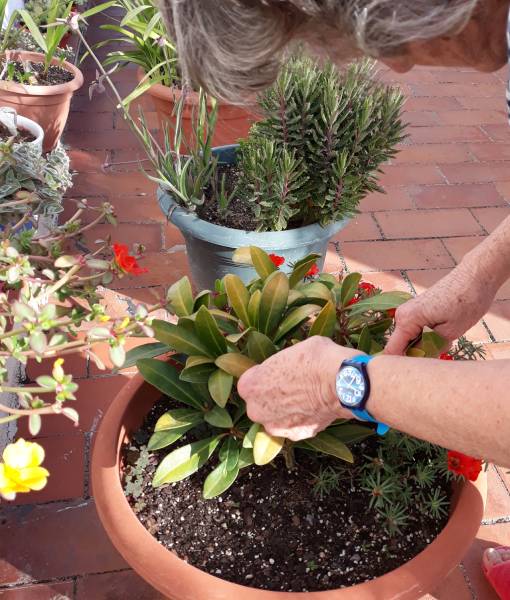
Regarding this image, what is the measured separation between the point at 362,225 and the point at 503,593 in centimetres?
171

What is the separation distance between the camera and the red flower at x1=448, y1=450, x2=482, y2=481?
→ 4.32 ft

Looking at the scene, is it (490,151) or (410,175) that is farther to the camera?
(490,151)

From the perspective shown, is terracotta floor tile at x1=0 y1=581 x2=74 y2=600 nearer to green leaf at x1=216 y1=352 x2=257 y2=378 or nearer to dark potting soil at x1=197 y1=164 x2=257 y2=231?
green leaf at x1=216 y1=352 x2=257 y2=378

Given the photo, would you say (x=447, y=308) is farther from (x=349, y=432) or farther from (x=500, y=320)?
(x=500, y=320)

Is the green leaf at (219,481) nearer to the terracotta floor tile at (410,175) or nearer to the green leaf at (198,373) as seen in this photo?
the green leaf at (198,373)

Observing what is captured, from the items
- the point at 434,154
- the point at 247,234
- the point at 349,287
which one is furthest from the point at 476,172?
the point at 349,287

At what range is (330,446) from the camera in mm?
1392

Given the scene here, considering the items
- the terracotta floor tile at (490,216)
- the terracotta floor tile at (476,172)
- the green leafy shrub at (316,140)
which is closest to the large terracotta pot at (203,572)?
the green leafy shrub at (316,140)

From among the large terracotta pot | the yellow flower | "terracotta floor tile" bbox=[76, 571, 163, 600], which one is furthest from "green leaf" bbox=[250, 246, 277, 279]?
"terracotta floor tile" bbox=[76, 571, 163, 600]

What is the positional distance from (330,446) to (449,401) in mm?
532

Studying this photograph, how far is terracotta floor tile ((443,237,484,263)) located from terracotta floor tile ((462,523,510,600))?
4.14ft

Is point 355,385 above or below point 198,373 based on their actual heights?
above

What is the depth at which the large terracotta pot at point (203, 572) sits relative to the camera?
1.22 metres

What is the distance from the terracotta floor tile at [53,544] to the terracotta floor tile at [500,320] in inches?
64.1
